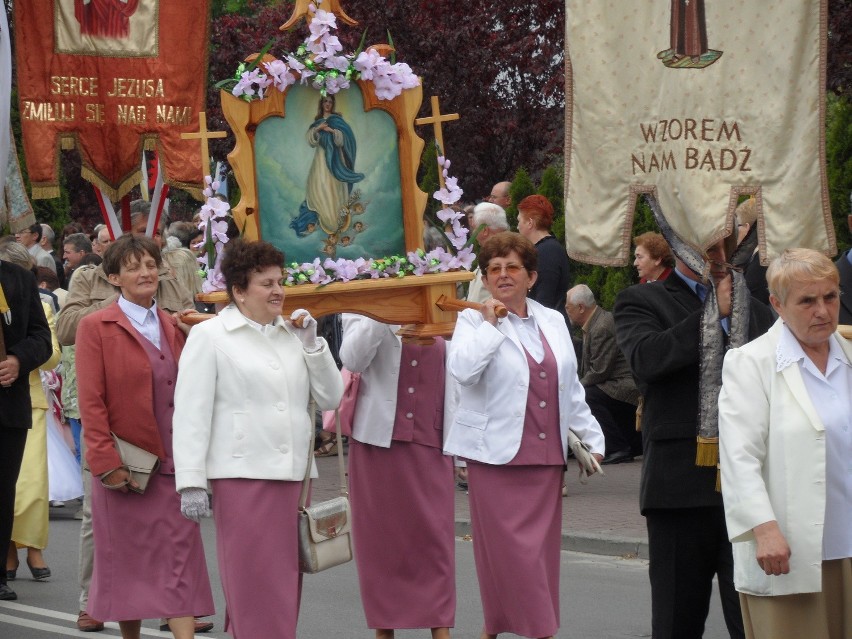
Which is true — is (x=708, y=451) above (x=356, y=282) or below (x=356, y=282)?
below

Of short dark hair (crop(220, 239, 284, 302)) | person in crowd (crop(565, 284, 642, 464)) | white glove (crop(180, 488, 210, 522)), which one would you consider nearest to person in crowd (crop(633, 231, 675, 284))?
short dark hair (crop(220, 239, 284, 302))

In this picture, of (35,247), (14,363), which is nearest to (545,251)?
(14,363)

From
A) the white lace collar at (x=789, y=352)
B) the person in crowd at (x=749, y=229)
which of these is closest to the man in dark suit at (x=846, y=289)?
the person in crowd at (x=749, y=229)

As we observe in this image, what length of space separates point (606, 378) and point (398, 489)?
23.3 ft

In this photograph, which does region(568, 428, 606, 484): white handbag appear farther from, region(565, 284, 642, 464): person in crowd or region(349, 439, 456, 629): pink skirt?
region(565, 284, 642, 464): person in crowd

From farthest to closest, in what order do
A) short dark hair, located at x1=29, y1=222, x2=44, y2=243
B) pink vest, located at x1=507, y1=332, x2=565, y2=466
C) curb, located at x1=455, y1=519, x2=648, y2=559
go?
1. short dark hair, located at x1=29, y1=222, x2=44, y2=243
2. curb, located at x1=455, y1=519, x2=648, y2=559
3. pink vest, located at x1=507, y1=332, x2=565, y2=466

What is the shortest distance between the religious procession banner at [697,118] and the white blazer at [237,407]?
1362mm

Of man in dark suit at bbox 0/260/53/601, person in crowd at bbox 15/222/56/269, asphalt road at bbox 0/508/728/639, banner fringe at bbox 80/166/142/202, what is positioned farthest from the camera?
person in crowd at bbox 15/222/56/269

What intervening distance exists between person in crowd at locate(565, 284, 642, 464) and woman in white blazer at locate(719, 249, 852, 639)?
8.91m

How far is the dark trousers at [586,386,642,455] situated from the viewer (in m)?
→ 14.5

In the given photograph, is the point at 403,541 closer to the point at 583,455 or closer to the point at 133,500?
the point at 583,455

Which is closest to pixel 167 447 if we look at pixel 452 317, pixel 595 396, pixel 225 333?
pixel 225 333

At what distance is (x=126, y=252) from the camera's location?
7.66 m

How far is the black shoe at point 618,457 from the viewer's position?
48.1 ft
